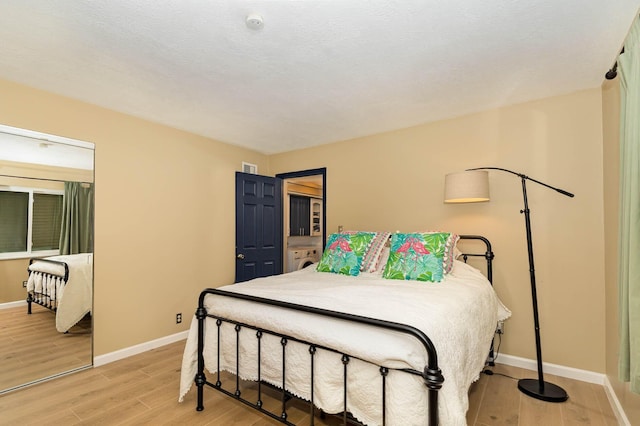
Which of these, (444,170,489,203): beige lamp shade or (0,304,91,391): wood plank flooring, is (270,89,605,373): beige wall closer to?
(444,170,489,203): beige lamp shade

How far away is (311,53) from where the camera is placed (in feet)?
7.02

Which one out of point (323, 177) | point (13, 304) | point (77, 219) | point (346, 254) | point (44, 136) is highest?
point (44, 136)

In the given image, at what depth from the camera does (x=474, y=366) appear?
190cm

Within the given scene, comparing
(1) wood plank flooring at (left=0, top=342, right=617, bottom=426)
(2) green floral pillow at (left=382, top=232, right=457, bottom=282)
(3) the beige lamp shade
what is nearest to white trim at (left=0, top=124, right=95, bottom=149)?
(1) wood plank flooring at (left=0, top=342, right=617, bottom=426)

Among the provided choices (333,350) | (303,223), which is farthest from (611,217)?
(303,223)

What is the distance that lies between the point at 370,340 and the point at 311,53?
6.02 feet

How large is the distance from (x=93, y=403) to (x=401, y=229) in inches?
125

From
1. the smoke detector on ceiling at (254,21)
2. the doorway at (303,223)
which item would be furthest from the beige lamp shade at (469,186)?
the doorway at (303,223)

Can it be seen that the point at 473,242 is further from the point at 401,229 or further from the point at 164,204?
the point at 164,204

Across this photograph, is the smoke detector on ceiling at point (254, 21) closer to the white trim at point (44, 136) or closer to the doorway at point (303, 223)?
the white trim at point (44, 136)

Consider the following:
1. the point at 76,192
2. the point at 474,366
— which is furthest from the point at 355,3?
the point at 76,192

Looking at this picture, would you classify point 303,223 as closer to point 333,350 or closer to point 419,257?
point 419,257

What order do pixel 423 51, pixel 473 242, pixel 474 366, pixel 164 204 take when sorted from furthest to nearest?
pixel 164 204 → pixel 473 242 → pixel 423 51 → pixel 474 366

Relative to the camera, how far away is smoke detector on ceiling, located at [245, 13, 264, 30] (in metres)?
1.75
